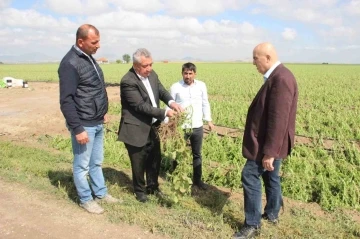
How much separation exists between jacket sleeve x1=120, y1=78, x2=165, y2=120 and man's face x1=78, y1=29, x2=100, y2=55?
529 mm

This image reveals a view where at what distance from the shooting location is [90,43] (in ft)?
12.6

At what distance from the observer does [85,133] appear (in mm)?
3896

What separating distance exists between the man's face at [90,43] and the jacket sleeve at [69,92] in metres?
0.27

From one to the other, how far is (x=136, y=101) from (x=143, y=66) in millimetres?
435

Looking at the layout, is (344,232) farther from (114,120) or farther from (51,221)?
(114,120)

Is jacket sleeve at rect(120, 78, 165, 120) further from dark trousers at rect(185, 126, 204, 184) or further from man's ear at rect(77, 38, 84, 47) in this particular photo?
dark trousers at rect(185, 126, 204, 184)

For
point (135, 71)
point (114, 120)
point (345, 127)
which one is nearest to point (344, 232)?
point (135, 71)

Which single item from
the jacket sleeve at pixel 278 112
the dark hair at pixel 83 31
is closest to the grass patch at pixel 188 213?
the jacket sleeve at pixel 278 112

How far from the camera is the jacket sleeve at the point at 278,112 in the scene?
316 cm

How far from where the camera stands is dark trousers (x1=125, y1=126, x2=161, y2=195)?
Answer: 4.45 meters

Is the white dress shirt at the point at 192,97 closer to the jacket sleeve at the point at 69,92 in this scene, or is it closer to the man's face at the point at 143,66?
the man's face at the point at 143,66

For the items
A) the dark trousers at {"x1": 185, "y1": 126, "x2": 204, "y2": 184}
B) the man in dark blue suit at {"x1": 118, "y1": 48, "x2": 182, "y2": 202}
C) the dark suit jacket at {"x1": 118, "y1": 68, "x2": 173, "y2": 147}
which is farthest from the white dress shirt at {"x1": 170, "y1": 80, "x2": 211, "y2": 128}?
the dark suit jacket at {"x1": 118, "y1": 68, "x2": 173, "y2": 147}

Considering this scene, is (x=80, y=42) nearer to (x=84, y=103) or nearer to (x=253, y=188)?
(x=84, y=103)

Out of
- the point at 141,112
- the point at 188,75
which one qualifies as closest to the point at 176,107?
the point at 141,112
